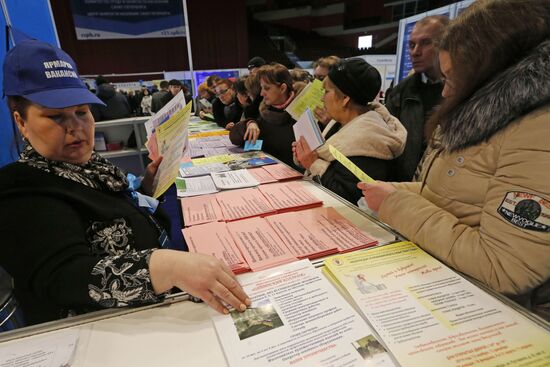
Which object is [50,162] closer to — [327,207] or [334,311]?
[334,311]

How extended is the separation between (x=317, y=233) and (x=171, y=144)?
0.68 metres

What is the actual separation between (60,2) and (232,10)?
542 cm

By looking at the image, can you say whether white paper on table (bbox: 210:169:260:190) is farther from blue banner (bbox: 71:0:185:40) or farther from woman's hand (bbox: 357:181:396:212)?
blue banner (bbox: 71:0:185:40)

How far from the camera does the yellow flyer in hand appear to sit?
46.1 inches

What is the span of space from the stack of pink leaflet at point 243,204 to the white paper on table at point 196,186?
0.26 ft

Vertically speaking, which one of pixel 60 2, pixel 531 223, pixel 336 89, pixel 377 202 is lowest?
pixel 377 202

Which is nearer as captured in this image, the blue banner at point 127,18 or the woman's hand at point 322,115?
the woman's hand at point 322,115

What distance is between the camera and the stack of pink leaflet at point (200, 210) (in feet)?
3.67

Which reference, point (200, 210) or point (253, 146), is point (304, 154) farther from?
point (253, 146)

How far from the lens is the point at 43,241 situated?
65cm

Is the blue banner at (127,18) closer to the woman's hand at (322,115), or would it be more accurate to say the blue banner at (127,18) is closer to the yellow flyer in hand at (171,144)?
the woman's hand at (322,115)

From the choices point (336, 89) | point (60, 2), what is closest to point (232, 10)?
point (60, 2)

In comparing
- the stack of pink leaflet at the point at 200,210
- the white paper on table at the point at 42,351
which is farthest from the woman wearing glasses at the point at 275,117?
the white paper on table at the point at 42,351

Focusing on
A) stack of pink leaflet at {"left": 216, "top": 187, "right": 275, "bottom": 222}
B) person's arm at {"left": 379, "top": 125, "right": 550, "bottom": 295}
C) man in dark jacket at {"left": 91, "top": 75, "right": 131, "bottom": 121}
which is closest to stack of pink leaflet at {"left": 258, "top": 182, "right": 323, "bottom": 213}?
stack of pink leaflet at {"left": 216, "top": 187, "right": 275, "bottom": 222}
